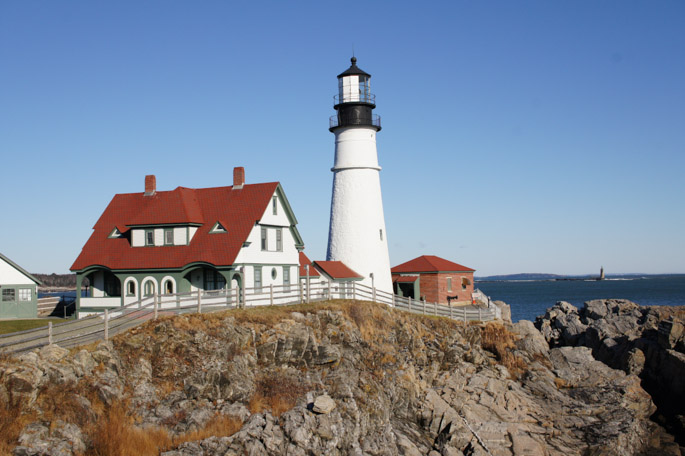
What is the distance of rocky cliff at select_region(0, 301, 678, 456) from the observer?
15.5 m

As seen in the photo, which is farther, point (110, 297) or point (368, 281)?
point (368, 281)

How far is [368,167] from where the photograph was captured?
1417 inches

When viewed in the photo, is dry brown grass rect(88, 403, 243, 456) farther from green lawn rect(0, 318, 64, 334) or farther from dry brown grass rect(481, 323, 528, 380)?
dry brown grass rect(481, 323, 528, 380)

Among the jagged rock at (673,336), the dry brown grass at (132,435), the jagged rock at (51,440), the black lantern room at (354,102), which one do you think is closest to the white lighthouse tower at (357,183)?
the black lantern room at (354,102)

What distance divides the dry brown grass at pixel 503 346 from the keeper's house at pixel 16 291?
22.3 meters

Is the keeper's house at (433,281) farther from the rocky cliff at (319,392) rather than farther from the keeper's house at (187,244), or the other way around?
the keeper's house at (187,244)

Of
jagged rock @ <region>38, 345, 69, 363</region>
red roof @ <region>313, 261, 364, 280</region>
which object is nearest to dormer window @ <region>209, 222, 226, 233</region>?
red roof @ <region>313, 261, 364, 280</region>

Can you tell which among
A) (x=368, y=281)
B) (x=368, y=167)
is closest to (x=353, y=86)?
(x=368, y=167)

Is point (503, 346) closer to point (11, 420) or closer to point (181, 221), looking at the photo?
point (181, 221)

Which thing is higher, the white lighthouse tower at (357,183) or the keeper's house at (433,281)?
the white lighthouse tower at (357,183)

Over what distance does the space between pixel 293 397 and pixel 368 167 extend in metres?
18.3

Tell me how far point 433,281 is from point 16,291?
2402 cm

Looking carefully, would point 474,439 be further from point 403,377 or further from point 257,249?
point 257,249

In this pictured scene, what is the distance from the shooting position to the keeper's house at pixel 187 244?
2959 centimetres
